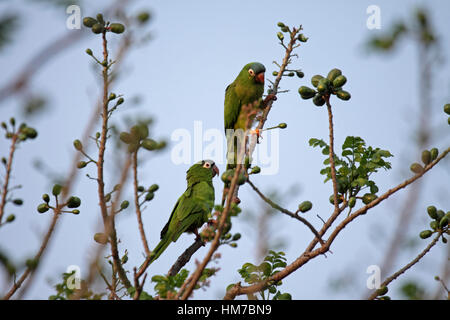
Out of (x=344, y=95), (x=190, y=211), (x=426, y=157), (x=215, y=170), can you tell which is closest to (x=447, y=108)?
(x=426, y=157)

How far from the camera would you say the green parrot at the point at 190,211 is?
620 cm

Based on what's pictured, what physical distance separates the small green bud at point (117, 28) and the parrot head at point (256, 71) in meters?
4.49

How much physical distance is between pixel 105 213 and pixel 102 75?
1197 mm

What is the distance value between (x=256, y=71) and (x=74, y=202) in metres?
4.89

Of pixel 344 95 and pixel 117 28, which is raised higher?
pixel 117 28

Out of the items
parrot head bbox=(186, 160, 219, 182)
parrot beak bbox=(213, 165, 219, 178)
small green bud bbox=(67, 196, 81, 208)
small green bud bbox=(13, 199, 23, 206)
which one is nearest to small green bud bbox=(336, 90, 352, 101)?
small green bud bbox=(67, 196, 81, 208)

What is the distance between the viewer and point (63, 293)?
3.63 meters

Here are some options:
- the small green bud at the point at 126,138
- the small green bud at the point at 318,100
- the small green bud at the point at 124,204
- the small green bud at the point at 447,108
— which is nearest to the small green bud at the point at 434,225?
the small green bud at the point at 447,108

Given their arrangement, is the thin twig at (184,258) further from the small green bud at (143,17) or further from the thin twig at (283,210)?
the small green bud at (143,17)

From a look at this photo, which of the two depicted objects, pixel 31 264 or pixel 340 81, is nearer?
pixel 31 264

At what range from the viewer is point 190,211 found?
21.4 feet

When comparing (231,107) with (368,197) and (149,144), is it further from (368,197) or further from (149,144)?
(149,144)

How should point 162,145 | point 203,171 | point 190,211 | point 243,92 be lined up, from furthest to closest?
point 243,92 < point 203,171 < point 190,211 < point 162,145

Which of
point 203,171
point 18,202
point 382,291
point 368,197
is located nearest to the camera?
point 18,202
